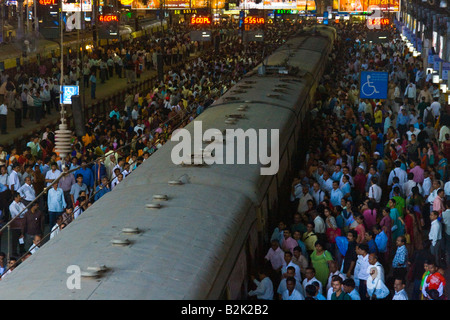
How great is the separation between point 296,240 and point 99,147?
8464 mm

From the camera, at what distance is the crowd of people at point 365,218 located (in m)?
10.4

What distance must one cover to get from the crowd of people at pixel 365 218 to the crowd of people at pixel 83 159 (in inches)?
115

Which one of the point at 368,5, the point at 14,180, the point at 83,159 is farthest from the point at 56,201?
the point at 368,5

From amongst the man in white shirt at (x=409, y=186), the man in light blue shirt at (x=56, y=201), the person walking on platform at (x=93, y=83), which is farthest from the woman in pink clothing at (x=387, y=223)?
the person walking on platform at (x=93, y=83)

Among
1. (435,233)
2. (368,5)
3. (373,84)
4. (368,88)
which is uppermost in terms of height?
(368,5)

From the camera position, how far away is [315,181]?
14.9 m

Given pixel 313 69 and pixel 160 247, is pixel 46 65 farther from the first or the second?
pixel 160 247

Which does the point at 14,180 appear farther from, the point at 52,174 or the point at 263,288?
the point at 263,288

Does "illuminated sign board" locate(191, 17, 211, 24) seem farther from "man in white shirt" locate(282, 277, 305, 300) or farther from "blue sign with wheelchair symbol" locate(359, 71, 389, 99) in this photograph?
"man in white shirt" locate(282, 277, 305, 300)

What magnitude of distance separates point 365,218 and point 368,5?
3798 centimetres

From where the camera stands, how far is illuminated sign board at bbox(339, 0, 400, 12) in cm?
4878

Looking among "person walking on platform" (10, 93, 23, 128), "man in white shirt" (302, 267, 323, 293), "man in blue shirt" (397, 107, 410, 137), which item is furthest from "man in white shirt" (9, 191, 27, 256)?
"person walking on platform" (10, 93, 23, 128)

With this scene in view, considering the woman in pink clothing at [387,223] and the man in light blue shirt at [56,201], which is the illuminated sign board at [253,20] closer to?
the man in light blue shirt at [56,201]

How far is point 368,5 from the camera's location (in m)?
49.6
